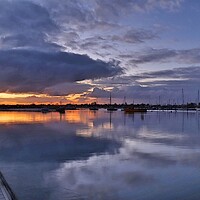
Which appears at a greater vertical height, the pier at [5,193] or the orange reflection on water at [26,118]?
the orange reflection on water at [26,118]

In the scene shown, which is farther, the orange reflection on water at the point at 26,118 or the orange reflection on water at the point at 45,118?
the orange reflection on water at the point at 26,118

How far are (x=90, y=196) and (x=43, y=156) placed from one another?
10.9 meters

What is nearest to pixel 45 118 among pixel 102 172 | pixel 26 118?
pixel 26 118

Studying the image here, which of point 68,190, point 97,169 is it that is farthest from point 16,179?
point 97,169

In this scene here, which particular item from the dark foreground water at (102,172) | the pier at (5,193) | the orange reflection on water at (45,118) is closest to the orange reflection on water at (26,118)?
the orange reflection on water at (45,118)

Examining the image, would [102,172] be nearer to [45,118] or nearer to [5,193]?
[5,193]

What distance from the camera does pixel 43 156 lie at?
960 inches

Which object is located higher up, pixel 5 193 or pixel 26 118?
pixel 26 118

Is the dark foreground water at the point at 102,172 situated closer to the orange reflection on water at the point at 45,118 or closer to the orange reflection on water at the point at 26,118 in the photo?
the orange reflection on water at the point at 45,118

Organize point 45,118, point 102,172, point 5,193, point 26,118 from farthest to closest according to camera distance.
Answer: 1. point 26,118
2. point 45,118
3. point 102,172
4. point 5,193

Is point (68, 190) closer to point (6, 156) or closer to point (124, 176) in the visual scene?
point (124, 176)

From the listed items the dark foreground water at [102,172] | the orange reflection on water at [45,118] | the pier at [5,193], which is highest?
the orange reflection on water at [45,118]

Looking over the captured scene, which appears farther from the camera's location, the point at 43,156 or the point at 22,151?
the point at 22,151

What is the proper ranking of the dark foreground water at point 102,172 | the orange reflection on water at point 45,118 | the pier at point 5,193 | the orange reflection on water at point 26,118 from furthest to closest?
the orange reflection on water at point 26,118, the orange reflection on water at point 45,118, the dark foreground water at point 102,172, the pier at point 5,193
